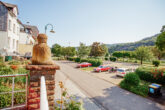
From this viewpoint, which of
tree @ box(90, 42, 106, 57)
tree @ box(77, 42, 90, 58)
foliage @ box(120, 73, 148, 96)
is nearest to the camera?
foliage @ box(120, 73, 148, 96)

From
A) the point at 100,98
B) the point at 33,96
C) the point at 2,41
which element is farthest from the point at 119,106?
the point at 2,41

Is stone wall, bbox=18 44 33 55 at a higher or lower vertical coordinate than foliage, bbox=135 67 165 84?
higher

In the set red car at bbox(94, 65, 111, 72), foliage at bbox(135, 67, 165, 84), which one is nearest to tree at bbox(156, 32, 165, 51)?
foliage at bbox(135, 67, 165, 84)

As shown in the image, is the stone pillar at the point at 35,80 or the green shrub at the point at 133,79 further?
the green shrub at the point at 133,79

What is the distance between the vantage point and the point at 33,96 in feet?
5.93

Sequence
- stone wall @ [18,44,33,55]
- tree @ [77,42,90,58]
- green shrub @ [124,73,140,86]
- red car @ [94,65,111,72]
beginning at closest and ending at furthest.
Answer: green shrub @ [124,73,140,86]
red car @ [94,65,111,72]
stone wall @ [18,44,33,55]
tree @ [77,42,90,58]

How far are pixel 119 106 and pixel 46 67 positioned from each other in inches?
258

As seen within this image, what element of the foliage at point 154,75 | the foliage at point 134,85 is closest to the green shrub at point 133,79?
the foliage at point 134,85

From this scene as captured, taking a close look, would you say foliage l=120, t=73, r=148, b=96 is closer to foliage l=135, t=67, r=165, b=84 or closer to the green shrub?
the green shrub

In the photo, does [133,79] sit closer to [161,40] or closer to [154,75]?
[154,75]

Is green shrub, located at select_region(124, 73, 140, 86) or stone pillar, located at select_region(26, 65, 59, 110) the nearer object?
stone pillar, located at select_region(26, 65, 59, 110)

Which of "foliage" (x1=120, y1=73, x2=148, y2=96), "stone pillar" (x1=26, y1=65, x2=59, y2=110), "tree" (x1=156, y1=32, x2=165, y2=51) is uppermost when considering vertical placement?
"tree" (x1=156, y1=32, x2=165, y2=51)

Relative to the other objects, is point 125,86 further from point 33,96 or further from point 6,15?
point 6,15

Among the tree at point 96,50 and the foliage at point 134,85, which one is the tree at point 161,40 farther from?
the tree at point 96,50
